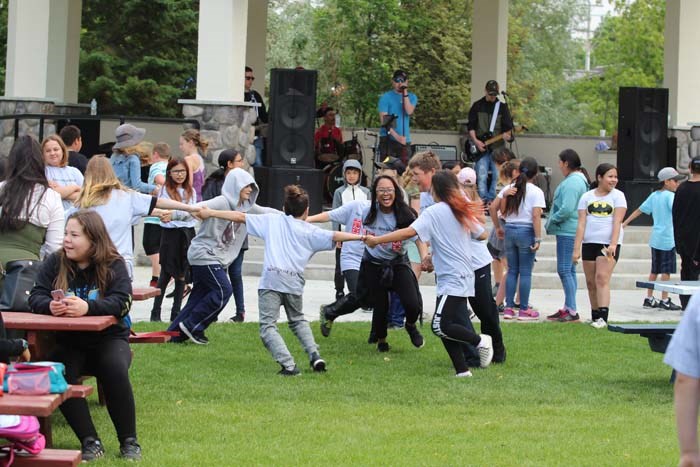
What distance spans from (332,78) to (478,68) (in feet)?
57.6

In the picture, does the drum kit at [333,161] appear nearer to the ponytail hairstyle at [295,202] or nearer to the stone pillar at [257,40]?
the stone pillar at [257,40]

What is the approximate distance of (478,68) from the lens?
79.7ft

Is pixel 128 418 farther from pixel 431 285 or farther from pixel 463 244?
pixel 431 285

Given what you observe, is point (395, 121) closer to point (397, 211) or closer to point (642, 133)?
point (642, 133)

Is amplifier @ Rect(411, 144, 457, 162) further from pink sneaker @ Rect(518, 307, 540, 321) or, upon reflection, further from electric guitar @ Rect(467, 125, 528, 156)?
pink sneaker @ Rect(518, 307, 540, 321)

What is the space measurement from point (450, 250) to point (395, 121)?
11.6 m

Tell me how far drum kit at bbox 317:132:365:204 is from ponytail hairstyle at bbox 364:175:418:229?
10584 mm

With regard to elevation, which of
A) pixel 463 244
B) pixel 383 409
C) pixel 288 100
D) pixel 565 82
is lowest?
pixel 383 409

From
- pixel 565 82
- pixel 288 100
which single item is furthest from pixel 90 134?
pixel 565 82

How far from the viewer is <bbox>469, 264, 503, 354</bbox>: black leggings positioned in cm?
1080

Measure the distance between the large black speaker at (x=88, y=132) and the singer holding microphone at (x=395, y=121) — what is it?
4474 millimetres

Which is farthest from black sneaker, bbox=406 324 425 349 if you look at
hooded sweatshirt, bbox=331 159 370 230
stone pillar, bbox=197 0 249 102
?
stone pillar, bbox=197 0 249 102

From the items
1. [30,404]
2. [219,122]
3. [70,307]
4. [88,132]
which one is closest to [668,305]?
[219,122]

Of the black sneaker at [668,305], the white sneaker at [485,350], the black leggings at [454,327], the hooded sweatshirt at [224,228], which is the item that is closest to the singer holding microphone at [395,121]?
the black sneaker at [668,305]
